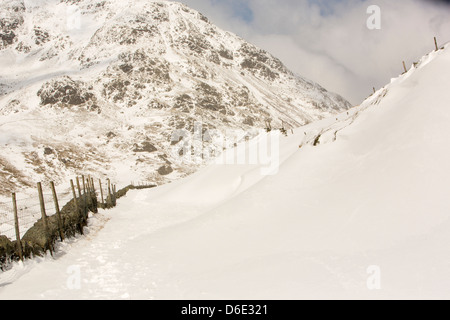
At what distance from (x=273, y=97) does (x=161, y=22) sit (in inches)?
3387

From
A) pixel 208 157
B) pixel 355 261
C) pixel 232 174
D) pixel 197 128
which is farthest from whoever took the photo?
pixel 197 128

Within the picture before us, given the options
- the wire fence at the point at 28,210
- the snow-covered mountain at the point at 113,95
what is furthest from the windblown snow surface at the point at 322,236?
the snow-covered mountain at the point at 113,95

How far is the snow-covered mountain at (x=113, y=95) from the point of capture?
83438 mm

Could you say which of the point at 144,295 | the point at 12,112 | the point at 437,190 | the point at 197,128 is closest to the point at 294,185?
the point at 437,190

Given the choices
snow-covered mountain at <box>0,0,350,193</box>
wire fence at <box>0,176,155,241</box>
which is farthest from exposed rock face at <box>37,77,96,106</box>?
wire fence at <box>0,176,155,241</box>

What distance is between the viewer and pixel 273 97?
586 feet

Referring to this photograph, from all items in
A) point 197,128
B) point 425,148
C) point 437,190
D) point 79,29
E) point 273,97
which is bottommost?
point 437,190

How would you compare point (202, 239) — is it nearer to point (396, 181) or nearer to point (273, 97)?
point (396, 181)

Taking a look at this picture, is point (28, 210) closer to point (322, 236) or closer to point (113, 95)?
point (322, 236)

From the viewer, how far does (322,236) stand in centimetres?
891

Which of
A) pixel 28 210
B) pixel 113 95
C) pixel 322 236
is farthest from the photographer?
pixel 113 95

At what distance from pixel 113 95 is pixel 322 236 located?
138539 mm

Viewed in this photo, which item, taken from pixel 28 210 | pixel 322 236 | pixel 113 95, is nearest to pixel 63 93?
pixel 113 95

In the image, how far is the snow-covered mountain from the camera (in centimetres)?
8344
